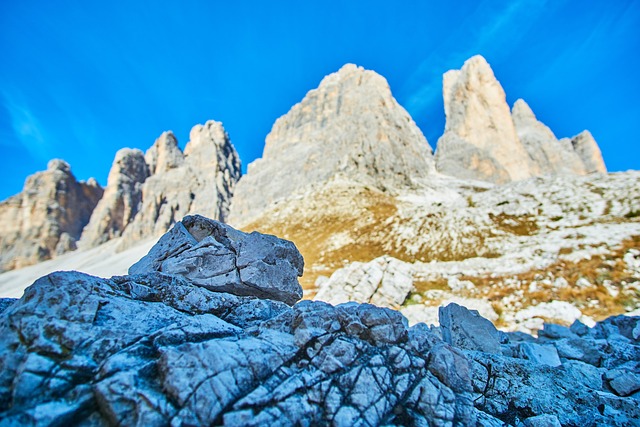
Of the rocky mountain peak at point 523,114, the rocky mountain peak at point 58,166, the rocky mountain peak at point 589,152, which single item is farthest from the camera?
the rocky mountain peak at point 523,114

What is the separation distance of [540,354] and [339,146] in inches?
4463

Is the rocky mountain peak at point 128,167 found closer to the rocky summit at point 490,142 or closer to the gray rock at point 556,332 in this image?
the rocky summit at point 490,142

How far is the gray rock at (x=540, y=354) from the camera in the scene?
410 inches

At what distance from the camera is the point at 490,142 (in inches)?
5625

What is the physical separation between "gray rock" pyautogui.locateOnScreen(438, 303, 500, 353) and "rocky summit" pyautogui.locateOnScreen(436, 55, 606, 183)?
12660 centimetres

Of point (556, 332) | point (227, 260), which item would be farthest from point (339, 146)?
point (227, 260)

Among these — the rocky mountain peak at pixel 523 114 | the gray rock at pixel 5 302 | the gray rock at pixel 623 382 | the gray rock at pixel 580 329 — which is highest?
the rocky mountain peak at pixel 523 114

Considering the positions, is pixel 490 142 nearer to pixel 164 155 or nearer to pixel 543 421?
pixel 543 421

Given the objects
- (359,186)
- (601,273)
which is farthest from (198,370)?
(359,186)

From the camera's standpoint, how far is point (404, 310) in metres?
23.1

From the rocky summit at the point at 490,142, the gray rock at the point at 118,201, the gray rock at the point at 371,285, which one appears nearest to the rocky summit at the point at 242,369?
the gray rock at the point at 371,285

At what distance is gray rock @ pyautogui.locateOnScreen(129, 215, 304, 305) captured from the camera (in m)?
10.4

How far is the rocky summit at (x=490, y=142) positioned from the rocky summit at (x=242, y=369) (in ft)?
428

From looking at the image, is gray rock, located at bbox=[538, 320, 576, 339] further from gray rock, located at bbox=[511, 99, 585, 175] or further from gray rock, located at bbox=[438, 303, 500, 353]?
gray rock, located at bbox=[511, 99, 585, 175]
